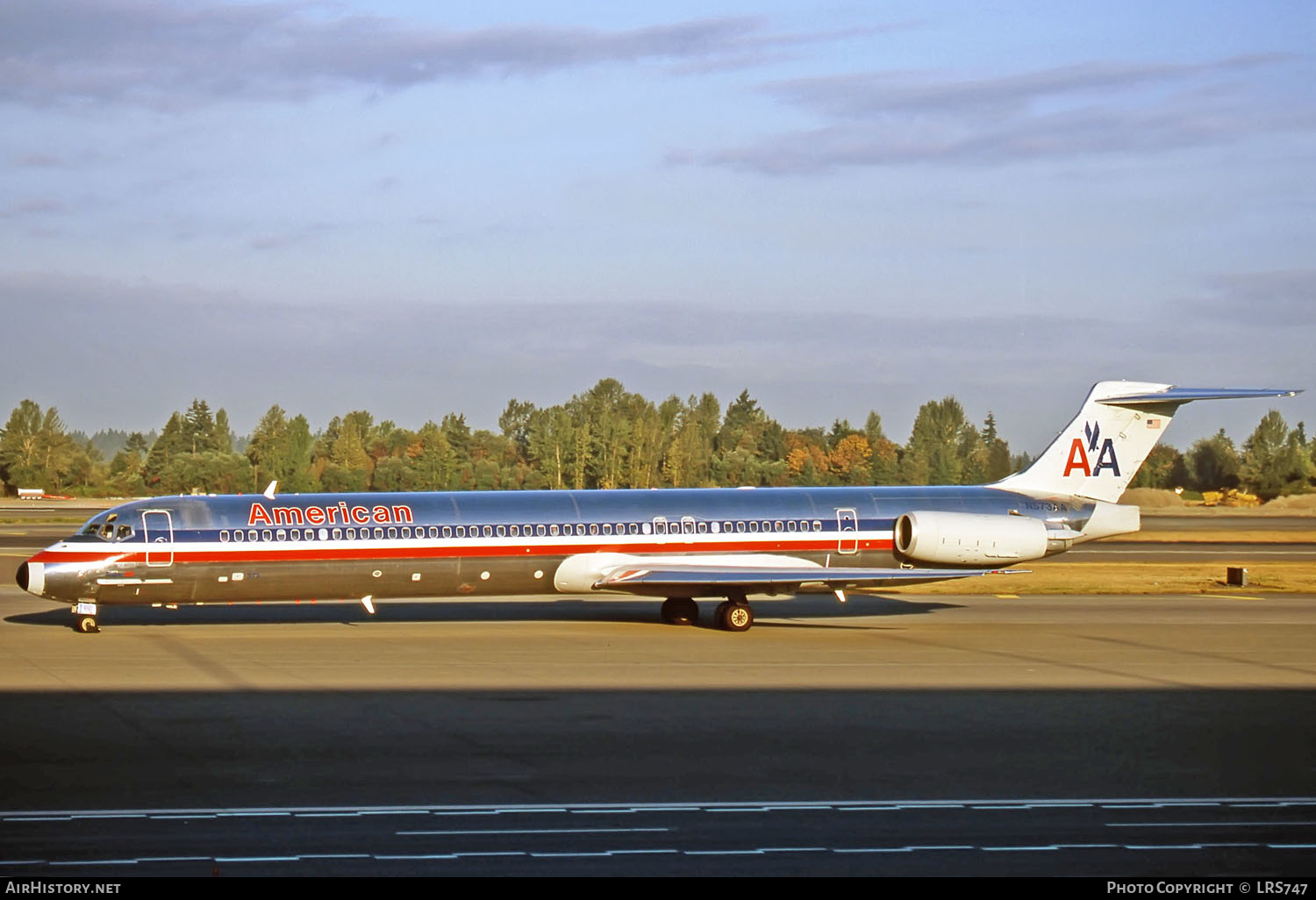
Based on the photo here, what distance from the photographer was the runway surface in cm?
1124

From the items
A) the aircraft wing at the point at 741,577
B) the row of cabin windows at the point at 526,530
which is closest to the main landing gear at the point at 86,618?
the row of cabin windows at the point at 526,530

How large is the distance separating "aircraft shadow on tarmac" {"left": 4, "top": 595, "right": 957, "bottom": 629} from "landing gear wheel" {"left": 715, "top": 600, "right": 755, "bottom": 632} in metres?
0.89

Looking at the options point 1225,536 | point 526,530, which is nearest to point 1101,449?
point 526,530

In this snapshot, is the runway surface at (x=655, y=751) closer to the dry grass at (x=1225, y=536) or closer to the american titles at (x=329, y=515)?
the american titles at (x=329, y=515)

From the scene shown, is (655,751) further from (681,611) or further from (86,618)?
(86,618)

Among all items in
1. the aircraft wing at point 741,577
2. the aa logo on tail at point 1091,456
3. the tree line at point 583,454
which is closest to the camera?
the aircraft wing at point 741,577

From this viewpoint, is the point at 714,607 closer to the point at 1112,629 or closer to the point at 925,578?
the point at 925,578

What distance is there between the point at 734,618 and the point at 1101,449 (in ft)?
35.9

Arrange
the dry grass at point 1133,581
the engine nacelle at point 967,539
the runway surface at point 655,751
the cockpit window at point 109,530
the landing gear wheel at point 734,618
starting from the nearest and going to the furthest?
the runway surface at point 655,751 < the cockpit window at point 109,530 < the landing gear wheel at point 734,618 < the engine nacelle at point 967,539 < the dry grass at point 1133,581

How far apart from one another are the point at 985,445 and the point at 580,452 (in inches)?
732

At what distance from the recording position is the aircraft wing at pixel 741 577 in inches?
1116

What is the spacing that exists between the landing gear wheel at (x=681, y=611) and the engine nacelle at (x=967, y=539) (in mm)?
5111

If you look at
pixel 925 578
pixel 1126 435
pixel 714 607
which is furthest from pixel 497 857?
pixel 1126 435

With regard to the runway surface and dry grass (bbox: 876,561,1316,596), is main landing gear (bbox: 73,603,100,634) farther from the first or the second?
dry grass (bbox: 876,561,1316,596)
